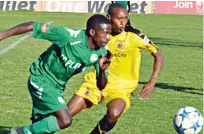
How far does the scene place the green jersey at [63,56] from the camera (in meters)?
7.22

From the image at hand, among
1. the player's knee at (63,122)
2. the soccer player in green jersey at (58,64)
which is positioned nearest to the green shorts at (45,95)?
the soccer player in green jersey at (58,64)

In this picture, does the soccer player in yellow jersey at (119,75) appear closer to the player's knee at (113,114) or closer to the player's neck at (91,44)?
the player's knee at (113,114)

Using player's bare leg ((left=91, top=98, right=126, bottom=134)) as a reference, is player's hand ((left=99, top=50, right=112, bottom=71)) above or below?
above

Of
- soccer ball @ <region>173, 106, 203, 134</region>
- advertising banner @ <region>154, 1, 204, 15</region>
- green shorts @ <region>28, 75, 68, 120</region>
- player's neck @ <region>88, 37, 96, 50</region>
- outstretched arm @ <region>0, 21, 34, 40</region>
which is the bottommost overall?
advertising banner @ <region>154, 1, 204, 15</region>

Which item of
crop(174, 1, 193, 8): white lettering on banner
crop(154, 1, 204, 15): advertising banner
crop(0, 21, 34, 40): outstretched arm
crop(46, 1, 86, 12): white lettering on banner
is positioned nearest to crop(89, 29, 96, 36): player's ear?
crop(0, 21, 34, 40): outstretched arm

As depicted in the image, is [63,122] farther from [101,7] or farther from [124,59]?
[101,7]

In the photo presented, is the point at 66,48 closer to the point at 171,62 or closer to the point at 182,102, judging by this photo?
the point at 182,102

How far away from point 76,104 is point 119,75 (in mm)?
716

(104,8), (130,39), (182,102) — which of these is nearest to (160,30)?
(104,8)

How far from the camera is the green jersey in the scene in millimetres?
7223

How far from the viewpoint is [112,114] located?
7.94m

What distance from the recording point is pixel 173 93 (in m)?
12.7

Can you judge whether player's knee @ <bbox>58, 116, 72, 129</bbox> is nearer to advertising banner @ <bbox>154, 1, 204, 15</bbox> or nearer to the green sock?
the green sock

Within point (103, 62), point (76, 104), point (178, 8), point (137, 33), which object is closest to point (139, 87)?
point (137, 33)
